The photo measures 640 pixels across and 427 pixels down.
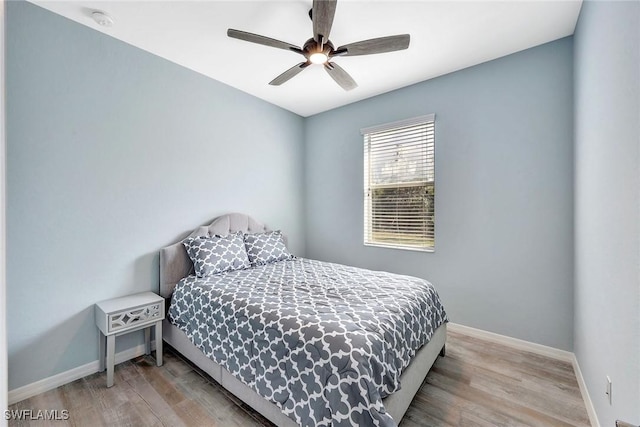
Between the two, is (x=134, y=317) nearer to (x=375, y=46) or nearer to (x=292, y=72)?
(x=292, y=72)

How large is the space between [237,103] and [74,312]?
2.61m

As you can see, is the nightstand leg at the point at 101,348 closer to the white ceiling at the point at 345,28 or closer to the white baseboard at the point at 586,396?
the white ceiling at the point at 345,28

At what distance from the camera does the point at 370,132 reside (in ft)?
11.5

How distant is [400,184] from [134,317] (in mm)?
2971

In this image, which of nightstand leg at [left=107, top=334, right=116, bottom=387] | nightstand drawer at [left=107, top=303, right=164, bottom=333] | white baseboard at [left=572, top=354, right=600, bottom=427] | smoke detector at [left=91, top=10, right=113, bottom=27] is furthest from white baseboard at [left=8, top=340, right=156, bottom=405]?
white baseboard at [left=572, top=354, right=600, bottom=427]

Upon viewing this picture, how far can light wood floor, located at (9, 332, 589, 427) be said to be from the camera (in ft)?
5.45

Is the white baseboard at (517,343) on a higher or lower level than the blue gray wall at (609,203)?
lower

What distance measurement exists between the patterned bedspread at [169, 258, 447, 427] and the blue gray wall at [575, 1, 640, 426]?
0.93 metres

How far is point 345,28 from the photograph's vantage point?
2174mm

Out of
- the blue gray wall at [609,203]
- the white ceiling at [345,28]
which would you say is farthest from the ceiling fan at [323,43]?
the blue gray wall at [609,203]

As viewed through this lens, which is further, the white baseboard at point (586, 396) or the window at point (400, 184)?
the window at point (400, 184)

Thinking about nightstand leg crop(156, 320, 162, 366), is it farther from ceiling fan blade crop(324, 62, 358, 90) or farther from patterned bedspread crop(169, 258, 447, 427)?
ceiling fan blade crop(324, 62, 358, 90)

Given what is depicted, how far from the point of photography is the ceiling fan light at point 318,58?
1.98 metres

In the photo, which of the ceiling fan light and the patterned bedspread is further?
the ceiling fan light
